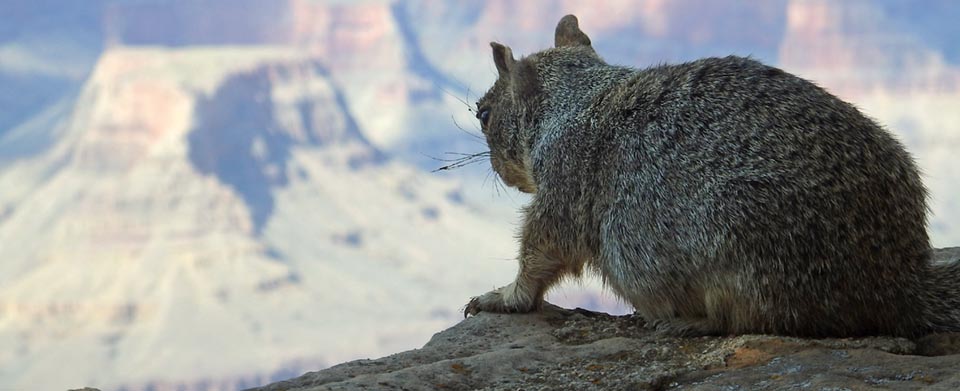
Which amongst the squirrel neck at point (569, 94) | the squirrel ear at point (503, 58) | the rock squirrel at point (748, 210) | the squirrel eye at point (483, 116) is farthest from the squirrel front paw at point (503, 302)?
the squirrel ear at point (503, 58)

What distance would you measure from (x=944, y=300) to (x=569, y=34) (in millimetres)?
4233

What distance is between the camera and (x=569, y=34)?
9.81 meters

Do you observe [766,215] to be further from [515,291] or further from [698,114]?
[515,291]

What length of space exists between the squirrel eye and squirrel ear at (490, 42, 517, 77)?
35 centimetres

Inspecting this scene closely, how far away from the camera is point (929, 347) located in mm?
6484

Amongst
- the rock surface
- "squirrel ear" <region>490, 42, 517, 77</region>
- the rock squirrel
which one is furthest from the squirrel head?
the rock surface

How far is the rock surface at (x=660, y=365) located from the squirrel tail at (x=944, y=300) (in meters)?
0.11

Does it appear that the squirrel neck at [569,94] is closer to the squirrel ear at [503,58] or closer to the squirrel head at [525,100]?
the squirrel head at [525,100]

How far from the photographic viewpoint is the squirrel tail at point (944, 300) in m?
6.63

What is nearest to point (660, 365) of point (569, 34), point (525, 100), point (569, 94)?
point (569, 94)

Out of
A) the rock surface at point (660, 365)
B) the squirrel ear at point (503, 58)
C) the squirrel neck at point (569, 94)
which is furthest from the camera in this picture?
the squirrel ear at point (503, 58)

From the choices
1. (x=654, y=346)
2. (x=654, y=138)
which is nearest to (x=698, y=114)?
(x=654, y=138)

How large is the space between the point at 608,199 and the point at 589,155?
1.55ft

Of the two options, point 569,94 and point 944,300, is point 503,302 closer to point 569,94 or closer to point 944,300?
point 569,94
